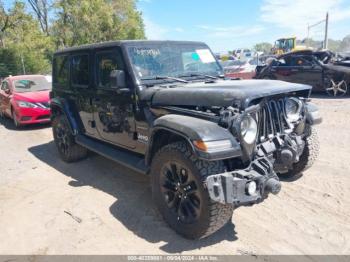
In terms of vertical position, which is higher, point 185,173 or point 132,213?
point 185,173

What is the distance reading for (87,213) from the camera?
13.7 ft

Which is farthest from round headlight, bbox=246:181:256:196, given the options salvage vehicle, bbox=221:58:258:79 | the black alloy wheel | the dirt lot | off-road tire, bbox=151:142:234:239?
salvage vehicle, bbox=221:58:258:79

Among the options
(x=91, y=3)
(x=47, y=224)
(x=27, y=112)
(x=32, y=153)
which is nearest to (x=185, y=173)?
(x=47, y=224)

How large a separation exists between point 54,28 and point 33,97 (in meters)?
Answer: 18.5

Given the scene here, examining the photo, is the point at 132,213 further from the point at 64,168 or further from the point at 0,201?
the point at 64,168

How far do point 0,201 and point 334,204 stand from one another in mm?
4305

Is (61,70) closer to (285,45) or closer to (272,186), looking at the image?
(272,186)

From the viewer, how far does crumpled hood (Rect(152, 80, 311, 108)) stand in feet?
10.6

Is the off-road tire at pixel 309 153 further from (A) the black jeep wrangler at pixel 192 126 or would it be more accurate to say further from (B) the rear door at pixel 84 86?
(B) the rear door at pixel 84 86

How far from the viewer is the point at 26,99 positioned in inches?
373

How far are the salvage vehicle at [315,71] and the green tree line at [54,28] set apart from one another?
1516 centimetres

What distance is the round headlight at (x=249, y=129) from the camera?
3182 mm

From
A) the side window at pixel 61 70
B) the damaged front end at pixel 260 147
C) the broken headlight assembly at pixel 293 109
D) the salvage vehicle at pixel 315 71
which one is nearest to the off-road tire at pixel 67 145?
the side window at pixel 61 70

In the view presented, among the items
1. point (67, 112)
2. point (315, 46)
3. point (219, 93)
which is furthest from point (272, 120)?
point (315, 46)
